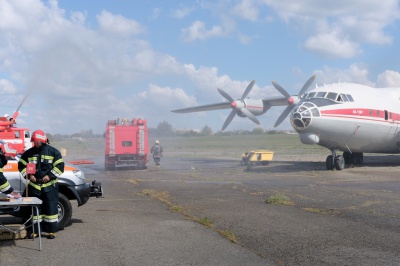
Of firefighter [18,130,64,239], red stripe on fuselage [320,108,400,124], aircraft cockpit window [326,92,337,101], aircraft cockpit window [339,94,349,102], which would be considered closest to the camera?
firefighter [18,130,64,239]

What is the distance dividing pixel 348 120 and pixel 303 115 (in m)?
2.53

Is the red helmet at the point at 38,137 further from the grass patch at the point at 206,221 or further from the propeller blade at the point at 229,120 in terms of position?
the propeller blade at the point at 229,120

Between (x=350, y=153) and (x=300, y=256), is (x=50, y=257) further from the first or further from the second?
(x=350, y=153)

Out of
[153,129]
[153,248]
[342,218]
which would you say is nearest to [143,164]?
[342,218]

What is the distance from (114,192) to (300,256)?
1001 centimetres

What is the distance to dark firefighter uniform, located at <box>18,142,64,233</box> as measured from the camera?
8.35m

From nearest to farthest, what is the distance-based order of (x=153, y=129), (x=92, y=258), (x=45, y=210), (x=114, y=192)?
1. (x=92, y=258)
2. (x=45, y=210)
3. (x=114, y=192)
4. (x=153, y=129)

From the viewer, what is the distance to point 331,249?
7297 mm

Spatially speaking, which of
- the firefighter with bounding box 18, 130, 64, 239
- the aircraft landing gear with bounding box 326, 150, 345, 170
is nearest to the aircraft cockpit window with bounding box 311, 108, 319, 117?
the aircraft landing gear with bounding box 326, 150, 345, 170

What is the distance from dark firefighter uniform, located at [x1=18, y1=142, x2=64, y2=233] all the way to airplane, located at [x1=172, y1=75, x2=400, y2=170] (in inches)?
594

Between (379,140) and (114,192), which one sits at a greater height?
(379,140)

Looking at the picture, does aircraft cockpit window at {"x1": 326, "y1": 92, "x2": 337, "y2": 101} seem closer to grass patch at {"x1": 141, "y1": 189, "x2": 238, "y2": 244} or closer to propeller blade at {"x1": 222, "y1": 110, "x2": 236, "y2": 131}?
grass patch at {"x1": 141, "y1": 189, "x2": 238, "y2": 244}

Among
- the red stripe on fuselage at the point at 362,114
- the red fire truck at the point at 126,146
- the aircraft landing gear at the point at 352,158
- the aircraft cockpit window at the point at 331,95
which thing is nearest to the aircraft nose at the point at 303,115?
the red stripe on fuselage at the point at 362,114

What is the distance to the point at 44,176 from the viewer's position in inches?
329
